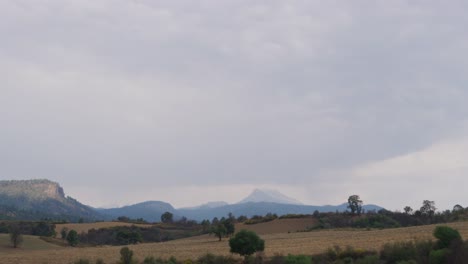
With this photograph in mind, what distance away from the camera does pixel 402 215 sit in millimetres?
124875

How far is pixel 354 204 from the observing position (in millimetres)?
133500

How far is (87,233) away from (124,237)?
1840 centimetres

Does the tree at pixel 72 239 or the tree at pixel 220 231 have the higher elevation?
the tree at pixel 220 231

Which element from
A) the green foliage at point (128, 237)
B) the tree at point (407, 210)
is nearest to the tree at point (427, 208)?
the tree at point (407, 210)

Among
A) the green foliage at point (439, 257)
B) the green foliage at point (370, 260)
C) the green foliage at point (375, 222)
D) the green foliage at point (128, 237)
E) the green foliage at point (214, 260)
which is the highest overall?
the green foliage at point (375, 222)

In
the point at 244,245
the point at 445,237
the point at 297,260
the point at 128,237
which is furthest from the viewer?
the point at 128,237

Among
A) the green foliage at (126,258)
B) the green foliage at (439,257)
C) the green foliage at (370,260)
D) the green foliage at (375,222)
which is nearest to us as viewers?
the green foliage at (439,257)

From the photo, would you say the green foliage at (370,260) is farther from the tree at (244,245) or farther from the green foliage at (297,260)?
the tree at (244,245)

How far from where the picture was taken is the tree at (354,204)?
133 meters

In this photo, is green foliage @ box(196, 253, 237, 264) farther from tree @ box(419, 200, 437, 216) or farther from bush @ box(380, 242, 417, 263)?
tree @ box(419, 200, 437, 216)

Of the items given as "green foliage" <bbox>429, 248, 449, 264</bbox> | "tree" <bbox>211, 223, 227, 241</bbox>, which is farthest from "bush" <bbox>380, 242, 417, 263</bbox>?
"tree" <bbox>211, 223, 227, 241</bbox>

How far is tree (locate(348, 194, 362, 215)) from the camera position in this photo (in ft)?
436

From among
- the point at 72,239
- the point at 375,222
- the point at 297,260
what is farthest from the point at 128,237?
the point at 297,260

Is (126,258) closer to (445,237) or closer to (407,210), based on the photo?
(445,237)
